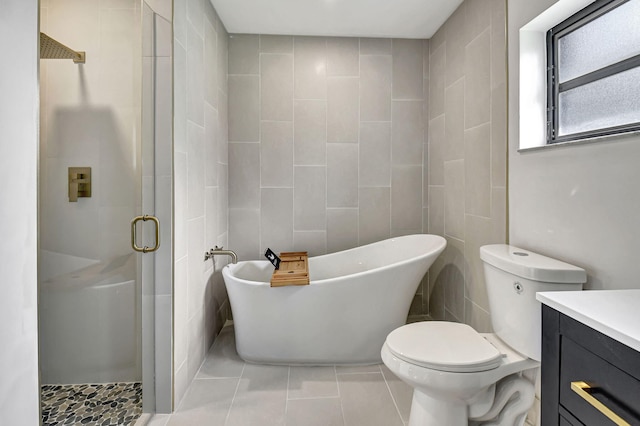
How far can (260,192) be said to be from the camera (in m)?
3.08

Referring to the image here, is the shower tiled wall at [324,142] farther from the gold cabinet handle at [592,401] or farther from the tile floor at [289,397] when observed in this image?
the gold cabinet handle at [592,401]

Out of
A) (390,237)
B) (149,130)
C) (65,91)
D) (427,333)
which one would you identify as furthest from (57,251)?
(390,237)

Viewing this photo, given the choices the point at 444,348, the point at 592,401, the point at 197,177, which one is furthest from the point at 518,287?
the point at 197,177

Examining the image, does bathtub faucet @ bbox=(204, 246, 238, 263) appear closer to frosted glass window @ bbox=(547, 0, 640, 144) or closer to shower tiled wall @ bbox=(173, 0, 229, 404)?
shower tiled wall @ bbox=(173, 0, 229, 404)

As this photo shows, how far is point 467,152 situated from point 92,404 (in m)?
2.49

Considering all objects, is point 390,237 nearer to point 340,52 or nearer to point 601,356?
point 340,52

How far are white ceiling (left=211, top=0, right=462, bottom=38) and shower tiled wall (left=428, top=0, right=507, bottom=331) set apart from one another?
0.17m

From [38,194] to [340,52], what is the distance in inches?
105

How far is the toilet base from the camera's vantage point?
1.50m

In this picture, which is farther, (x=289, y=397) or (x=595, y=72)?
(x=289, y=397)

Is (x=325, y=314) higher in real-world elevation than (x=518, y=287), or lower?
lower

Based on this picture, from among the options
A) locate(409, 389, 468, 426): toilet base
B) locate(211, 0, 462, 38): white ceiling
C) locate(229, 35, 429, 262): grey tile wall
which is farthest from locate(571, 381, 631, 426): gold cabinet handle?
locate(211, 0, 462, 38): white ceiling

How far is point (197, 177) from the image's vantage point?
2.27m

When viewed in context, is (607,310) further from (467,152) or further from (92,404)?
(92,404)
